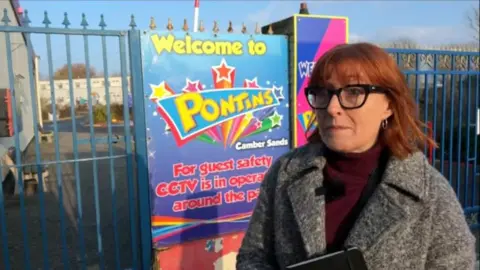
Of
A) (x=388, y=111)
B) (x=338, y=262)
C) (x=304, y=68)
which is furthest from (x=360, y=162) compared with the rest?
(x=304, y=68)

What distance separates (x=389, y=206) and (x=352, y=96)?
366 millimetres

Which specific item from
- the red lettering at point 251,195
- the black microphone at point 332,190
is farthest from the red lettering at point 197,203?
the black microphone at point 332,190

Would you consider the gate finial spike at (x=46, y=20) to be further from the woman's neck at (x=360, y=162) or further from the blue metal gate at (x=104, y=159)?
the woman's neck at (x=360, y=162)

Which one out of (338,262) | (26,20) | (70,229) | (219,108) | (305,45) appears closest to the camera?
(338,262)

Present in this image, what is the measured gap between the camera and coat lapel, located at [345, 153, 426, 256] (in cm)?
126

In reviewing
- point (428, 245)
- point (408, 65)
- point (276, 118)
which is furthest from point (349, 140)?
point (408, 65)

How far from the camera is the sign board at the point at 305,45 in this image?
379 centimetres

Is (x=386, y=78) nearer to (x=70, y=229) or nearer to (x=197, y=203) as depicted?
(x=197, y=203)

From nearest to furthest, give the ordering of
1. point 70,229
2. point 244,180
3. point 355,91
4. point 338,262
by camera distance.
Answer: point 338,262
point 355,91
point 244,180
point 70,229

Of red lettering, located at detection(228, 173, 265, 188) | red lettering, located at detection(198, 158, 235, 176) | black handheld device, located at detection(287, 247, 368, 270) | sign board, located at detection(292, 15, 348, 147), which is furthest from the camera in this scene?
sign board, located at detection(292, 15, 348, 147)

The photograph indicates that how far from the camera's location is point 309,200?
1386mm

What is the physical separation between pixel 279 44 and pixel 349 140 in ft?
8.36

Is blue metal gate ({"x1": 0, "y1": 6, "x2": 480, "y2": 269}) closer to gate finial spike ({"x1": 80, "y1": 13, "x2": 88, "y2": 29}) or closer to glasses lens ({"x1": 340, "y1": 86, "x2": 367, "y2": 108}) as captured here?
gate finial spike ({"x1": 80, "y1": 13, "x2": 88, "y2": 29})

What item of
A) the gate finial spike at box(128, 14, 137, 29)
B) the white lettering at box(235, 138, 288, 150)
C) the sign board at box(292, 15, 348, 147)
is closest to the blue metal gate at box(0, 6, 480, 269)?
the gate finial spike at box(128, 14, 137, 29)
